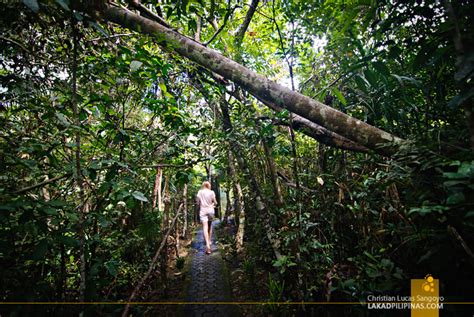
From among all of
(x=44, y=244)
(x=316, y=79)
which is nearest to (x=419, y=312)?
(x=44, y=244)

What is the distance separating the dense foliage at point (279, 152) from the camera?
4.75 ft

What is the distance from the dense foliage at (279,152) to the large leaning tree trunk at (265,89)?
230 millimetres

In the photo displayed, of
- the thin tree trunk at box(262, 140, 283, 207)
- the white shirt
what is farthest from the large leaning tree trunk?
the white shirt

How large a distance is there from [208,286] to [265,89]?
3499mm

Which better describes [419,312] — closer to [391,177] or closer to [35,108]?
[391,177]

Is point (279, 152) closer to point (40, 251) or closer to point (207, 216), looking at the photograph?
point (40, 251)

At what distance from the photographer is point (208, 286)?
395cm

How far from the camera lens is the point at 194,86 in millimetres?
4340

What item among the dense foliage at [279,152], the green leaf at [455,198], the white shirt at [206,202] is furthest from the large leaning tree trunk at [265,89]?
the white shirt at [206,202]

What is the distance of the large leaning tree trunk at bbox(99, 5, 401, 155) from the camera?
245cm

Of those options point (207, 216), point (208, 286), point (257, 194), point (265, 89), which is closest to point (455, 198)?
point (265, 89)

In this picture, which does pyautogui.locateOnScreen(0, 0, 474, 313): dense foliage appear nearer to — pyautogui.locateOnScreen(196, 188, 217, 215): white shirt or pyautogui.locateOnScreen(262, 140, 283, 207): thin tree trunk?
pyautogui.locateOnScreen(262, 140, 283, 207): thin tree trunk

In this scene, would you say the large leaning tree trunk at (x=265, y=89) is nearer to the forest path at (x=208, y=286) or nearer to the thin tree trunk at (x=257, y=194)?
the thin tree trunk at (x=257, y=194)

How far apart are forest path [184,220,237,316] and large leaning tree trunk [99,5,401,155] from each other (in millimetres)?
2929
